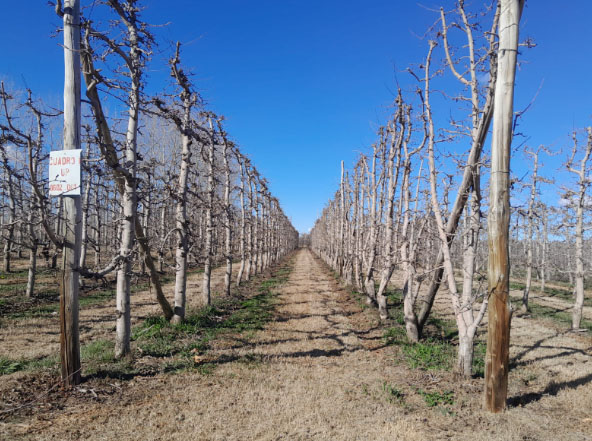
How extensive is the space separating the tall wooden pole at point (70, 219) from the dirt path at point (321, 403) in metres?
0.91

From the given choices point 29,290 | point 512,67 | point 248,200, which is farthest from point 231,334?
point 248,200

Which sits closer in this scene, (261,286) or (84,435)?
(84,435)

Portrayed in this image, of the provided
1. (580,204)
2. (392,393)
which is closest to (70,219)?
(392,393)

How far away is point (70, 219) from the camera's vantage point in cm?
482

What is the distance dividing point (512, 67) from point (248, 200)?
16.9 meters

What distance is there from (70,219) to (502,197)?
6175mm

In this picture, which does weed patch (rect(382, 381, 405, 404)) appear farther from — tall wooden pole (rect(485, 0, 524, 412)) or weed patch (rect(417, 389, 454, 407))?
tall wooden pole (rect(485, 0, 524, 412))

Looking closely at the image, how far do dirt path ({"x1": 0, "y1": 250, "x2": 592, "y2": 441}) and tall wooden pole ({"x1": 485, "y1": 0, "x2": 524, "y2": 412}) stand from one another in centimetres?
88

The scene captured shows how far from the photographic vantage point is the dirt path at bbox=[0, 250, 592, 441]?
416cm

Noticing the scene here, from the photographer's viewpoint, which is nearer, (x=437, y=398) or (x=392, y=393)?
(x=437, y=398)

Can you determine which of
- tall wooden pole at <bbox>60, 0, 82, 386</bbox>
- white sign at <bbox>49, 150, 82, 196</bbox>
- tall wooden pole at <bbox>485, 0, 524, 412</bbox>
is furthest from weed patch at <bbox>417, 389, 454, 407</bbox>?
white sign at <bbox>49, 150, 82, 196</bbox>

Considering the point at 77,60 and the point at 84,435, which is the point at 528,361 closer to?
the point at 84,435

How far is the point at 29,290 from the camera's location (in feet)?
42.3

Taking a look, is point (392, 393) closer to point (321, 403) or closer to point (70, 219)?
point (321, 403)
